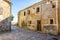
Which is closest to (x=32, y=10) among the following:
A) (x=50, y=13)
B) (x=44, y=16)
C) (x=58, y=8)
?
(x=44, y=16)

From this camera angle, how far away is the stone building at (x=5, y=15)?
15.3 meters

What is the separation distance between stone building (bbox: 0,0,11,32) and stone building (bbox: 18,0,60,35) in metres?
5.88

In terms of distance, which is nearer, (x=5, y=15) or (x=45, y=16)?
(x=5, y=15)

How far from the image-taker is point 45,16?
1784 centimetres

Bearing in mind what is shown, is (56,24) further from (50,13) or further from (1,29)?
(1,29)

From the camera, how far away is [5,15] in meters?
16.1

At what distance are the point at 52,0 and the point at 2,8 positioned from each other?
25.4 feet

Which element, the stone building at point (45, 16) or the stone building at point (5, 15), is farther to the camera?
the stone building at point (45, 16)

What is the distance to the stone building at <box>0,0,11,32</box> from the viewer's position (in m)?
15.3

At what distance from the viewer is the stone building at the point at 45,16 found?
51.6ft

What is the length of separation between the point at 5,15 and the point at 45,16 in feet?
21.6

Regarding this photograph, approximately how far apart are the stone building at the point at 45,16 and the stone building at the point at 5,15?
588 centimetres

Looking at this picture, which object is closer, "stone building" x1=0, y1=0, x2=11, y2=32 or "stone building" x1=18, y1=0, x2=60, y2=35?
"stone building" x1=0, y1=0, x2=11, y2=32

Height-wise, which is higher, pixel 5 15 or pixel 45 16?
pixel 5 15
